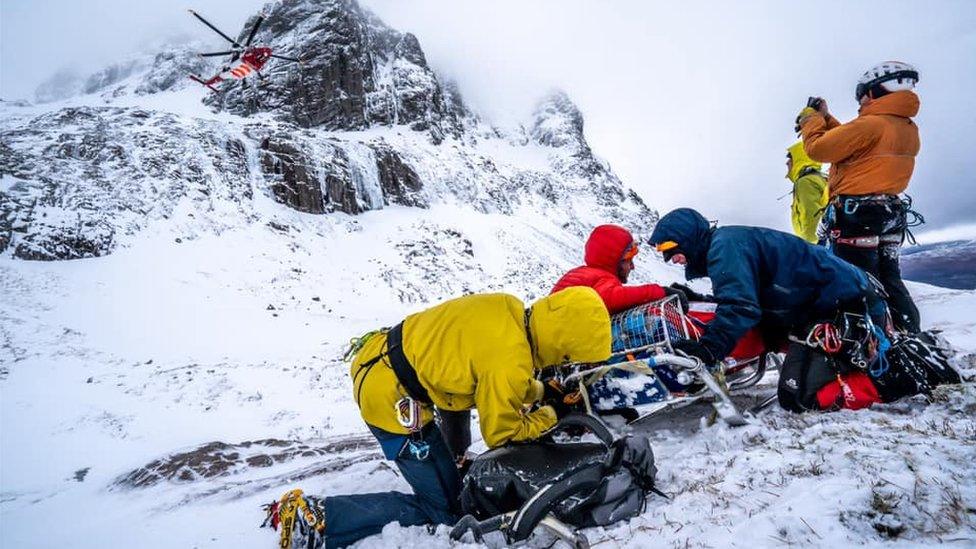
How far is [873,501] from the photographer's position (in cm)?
158

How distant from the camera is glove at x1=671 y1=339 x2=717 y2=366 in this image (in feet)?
10.3

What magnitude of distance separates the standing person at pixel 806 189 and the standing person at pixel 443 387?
15.4ft

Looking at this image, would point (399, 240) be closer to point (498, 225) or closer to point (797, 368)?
point (498, 225)

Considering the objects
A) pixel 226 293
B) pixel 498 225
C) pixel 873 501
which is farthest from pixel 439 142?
pixel 873 501

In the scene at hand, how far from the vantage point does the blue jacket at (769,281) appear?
125 inches

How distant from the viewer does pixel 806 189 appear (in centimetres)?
590

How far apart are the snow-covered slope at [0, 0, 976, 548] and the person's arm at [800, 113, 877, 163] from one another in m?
2.24

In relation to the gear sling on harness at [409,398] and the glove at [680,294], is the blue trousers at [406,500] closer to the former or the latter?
the gear sling on harness at [409,398]

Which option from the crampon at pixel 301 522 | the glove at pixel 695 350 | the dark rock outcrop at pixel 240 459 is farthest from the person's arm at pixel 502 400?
the dark rock outcrop at pixel 240 459

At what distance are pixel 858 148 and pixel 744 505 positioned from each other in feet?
12.1

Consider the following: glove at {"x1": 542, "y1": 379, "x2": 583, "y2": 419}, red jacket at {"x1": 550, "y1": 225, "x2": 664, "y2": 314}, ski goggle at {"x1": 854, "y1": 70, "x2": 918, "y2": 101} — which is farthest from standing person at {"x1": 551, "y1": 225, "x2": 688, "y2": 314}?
ski goggle at {"x1": 854, "y1": 70, "x2": 918, "y2": 101}

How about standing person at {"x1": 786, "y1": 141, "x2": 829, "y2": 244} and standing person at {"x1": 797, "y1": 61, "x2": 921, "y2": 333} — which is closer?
standing person at {"x1": 797, "y1": 61, "x2": 921, "y2": 333}

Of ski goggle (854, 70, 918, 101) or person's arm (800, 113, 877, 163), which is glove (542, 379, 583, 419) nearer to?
person's arm (800, 113, 877, 163)

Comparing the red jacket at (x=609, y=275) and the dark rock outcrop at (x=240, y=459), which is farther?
the dark rock outcrop at (x=240, y=459)
